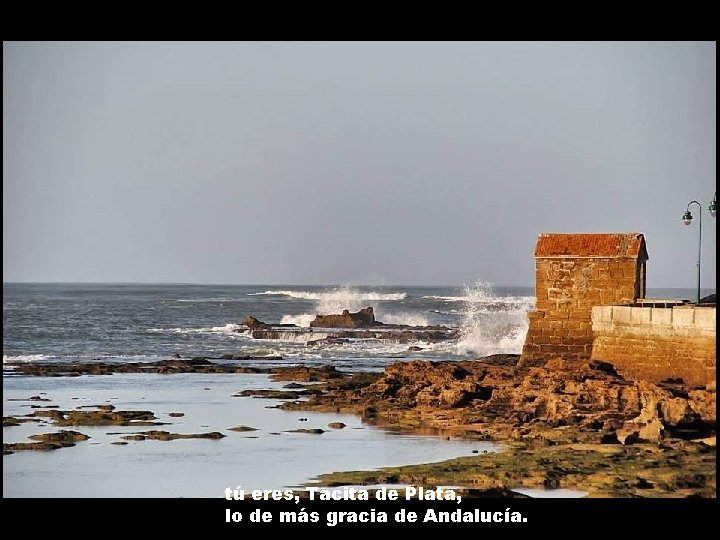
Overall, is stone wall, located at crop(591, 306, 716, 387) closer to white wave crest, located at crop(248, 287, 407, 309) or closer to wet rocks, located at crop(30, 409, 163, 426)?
wet rocks, located at crop(30, 409, 163, 426)

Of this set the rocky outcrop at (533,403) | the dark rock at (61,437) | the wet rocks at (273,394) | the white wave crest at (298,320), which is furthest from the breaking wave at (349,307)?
the dark rock at (61,437)

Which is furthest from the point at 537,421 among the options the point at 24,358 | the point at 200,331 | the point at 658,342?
the point at 200,331

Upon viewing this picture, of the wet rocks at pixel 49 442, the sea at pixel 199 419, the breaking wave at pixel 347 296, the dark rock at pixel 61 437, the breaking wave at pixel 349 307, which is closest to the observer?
the sea at pixel 199 419

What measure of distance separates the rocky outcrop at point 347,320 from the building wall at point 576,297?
126 ft

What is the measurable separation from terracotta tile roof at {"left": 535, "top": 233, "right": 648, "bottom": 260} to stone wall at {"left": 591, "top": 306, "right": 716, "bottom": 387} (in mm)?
1985

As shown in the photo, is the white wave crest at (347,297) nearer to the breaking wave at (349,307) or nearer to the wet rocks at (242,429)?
the breaking wave at (349,307)

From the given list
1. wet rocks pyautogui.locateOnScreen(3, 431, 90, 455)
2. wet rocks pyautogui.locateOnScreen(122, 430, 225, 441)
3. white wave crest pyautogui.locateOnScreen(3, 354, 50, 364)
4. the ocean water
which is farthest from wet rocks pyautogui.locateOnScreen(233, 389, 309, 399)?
white wave crest pyautogui.locateOnScreen(3, 354, 50, 364)

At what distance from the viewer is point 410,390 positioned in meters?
28.3

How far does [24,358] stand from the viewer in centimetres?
4506

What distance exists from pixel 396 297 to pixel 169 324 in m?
54.7

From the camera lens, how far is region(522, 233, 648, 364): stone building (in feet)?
102

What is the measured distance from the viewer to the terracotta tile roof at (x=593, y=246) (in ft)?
102
